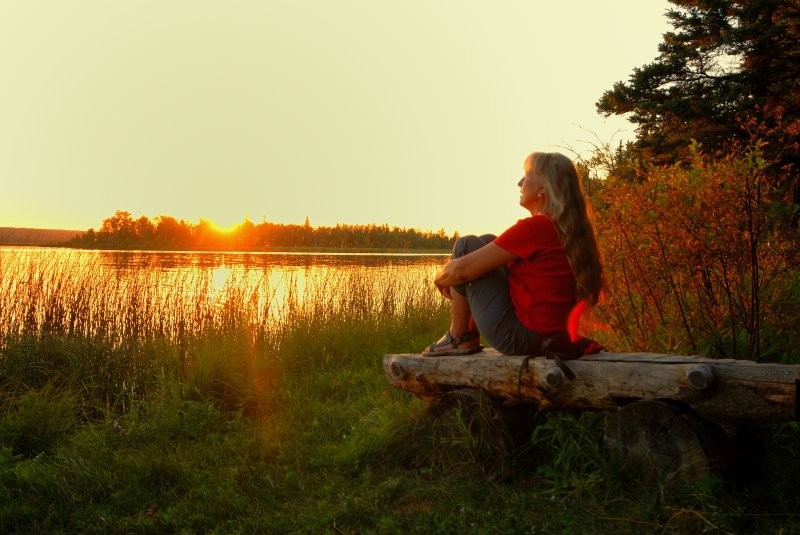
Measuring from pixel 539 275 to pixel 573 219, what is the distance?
34 centimetres

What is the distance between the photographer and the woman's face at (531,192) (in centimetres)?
351

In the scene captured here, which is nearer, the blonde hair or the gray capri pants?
the blonde hair

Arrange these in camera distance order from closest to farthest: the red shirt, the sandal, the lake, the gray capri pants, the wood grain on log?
the wood grain on log < the red shirt < the gray capri pants < the sandal < the lake

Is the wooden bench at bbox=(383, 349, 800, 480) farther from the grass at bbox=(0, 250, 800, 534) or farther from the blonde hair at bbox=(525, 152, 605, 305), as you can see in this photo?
the blonde hair at bbox=(525, 152, 605, 305)

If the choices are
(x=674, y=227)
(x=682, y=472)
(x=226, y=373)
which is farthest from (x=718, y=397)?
(x=226, y=373)

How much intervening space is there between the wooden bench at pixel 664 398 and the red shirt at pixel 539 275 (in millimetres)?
237

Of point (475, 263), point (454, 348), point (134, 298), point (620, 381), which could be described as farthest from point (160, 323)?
point (620, 381)

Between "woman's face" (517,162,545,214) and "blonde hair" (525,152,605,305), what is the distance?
43 millimetres

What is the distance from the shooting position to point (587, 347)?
11.2 feet

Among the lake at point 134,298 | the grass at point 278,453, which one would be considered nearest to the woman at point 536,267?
the grass at point 278,453

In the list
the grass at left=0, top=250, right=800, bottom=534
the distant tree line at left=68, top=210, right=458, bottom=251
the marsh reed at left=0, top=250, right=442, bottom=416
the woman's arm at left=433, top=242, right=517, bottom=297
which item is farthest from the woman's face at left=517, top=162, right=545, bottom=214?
the distant tree line at left=68, top=210, right=458, bottom=251

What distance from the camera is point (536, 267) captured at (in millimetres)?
3410

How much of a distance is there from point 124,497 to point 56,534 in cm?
42

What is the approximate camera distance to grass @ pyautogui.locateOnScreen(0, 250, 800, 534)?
2.92 metres
